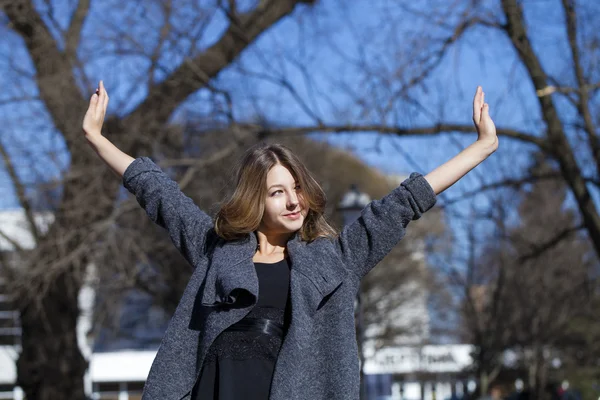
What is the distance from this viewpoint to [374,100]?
9375mm

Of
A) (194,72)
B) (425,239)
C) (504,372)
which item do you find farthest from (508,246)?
(194,72)

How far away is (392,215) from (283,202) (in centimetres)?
37

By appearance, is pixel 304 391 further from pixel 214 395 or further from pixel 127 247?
pixel 127 247

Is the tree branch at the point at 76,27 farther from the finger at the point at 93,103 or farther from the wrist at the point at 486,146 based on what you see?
the wrist at the point at 486,146

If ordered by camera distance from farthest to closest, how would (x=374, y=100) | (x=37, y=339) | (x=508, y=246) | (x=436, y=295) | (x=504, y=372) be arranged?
(x=436, y=295) → (x=504, y=372) → (x=508, y=246) → (x=37, y=339) → (x=374, y=100)

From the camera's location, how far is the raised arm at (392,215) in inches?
103

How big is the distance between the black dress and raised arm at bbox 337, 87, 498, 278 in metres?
0.23

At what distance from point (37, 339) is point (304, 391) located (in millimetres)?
10408

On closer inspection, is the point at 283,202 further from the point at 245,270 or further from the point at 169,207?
the point at 169,207

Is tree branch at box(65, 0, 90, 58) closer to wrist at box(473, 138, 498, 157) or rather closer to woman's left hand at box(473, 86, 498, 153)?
woman's left hand at box(473, 86, 498, 153)

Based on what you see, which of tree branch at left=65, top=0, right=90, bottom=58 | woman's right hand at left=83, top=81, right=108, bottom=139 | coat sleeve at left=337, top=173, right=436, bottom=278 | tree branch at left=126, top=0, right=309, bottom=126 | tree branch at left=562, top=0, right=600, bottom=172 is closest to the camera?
coat sleeve at left=337, top=173, right=436, bottom=278

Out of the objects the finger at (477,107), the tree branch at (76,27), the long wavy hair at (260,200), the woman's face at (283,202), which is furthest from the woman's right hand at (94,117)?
the tree branch at (76,27)

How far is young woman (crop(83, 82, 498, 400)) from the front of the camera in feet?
8.25

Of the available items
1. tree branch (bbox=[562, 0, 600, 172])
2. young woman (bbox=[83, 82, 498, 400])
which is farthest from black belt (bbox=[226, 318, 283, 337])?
tree branch (bbox=[562, 0, 600, 172])
